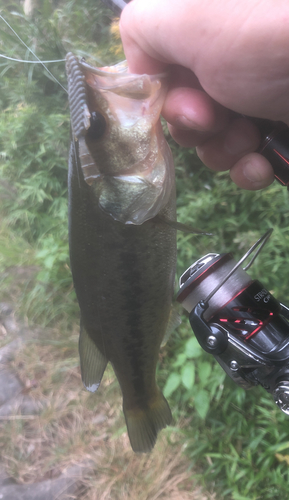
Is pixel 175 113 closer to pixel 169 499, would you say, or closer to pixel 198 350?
pixel 198 350

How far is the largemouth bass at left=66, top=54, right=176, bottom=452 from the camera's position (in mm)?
917

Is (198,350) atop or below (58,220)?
atop

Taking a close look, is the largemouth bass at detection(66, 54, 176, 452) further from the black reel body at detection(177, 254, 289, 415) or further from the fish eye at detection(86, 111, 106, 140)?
the black reel body at detection(177, 254, 289, 415)

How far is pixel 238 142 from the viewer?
4.25 ft

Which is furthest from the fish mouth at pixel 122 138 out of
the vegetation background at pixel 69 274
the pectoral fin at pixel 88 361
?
the vegetation background at pixel 69 274

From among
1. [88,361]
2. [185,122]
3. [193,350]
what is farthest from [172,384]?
[185,122]

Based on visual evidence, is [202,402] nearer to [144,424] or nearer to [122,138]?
[144,424]

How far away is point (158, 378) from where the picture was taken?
2418 mm

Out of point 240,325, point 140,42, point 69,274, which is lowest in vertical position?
point 69,274

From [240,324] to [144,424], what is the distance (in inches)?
27.7

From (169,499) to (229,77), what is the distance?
8.32 ft

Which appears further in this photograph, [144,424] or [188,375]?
[188,375]

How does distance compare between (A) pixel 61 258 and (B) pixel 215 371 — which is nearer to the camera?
(B) pixel 215 371

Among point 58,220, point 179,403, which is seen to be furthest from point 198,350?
point 58,220
